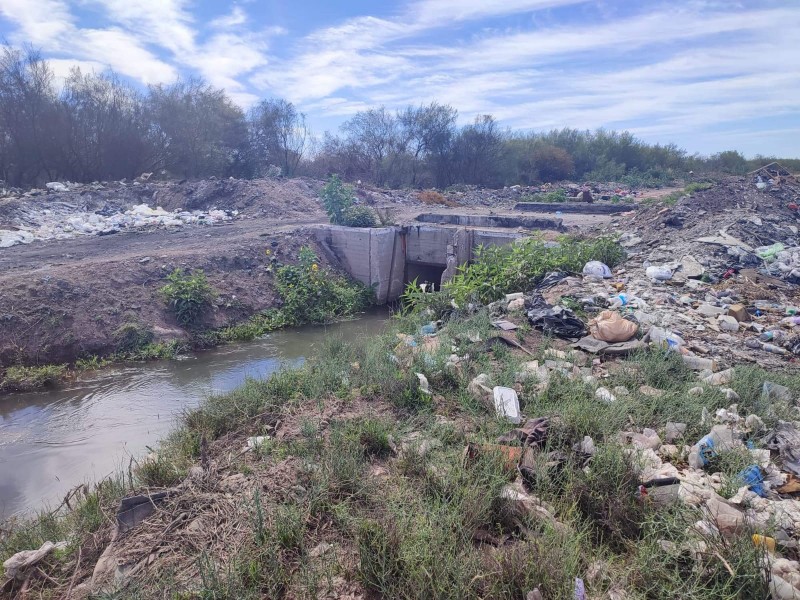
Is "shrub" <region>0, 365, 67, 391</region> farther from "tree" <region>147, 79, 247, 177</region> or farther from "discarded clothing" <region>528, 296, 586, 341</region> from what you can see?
"tree" <region>147, 79, 247, 177</region>

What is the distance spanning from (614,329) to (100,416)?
603cm

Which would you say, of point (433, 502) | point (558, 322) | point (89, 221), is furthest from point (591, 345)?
point (89, 221)

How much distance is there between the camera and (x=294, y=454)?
346 centimetres

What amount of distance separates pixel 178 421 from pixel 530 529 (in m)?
3.63

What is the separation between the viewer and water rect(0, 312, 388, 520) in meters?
4.69

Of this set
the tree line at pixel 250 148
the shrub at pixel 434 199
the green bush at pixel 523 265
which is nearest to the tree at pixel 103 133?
the tree line at pixel 250 148

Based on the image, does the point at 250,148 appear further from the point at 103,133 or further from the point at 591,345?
the point at 591,345

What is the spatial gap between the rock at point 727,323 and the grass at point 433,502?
3.91 feet

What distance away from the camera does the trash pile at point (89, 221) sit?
11258mm

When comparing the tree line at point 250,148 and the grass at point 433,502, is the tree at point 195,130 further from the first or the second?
the grass at point 433,502

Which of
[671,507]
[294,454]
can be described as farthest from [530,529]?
[294,454]

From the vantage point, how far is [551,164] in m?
26.9

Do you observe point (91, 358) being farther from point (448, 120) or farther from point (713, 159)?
point (713, 159)

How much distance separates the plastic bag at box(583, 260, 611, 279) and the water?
15.2 feet
